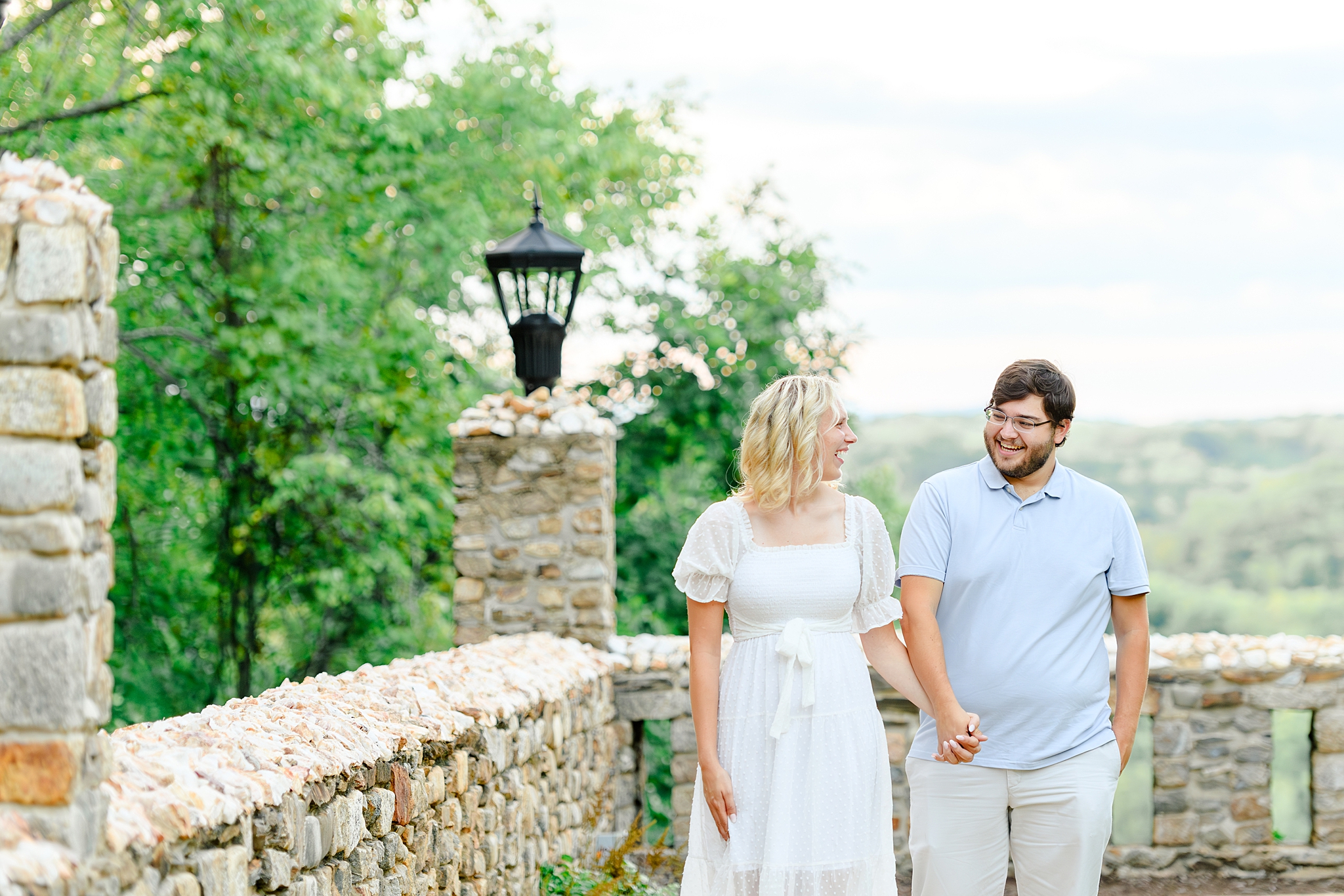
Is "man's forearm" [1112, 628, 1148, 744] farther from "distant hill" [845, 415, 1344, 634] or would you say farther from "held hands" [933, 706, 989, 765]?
"distant hill" [845, 415, 1344, 634]

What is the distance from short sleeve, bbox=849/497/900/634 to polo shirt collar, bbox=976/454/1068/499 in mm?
277

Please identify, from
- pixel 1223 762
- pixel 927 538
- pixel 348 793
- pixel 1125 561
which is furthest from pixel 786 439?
pixel 1223 762

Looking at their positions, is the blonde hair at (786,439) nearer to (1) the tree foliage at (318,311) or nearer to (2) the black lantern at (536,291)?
(2) the black lantern at (536,291)

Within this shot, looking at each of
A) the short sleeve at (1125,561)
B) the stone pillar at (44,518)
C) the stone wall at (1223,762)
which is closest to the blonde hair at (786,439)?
the short sleeve at (1125,561)

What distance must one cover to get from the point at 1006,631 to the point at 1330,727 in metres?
3.97

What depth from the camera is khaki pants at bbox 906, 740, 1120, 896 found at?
274cm

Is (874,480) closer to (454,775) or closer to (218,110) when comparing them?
(218,110)

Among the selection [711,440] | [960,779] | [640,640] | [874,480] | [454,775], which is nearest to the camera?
[960,779]

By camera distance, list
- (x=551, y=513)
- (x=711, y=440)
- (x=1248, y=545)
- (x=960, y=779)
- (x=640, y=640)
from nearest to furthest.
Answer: (x=960, y=779) → (x=551, y=513) → (x=640, y=640) → (x=711, y=440) → (x=1248, y=545)

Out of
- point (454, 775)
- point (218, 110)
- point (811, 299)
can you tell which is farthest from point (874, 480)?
point (454, 775)

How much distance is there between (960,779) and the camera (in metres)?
2.80

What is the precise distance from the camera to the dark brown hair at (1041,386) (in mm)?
2789

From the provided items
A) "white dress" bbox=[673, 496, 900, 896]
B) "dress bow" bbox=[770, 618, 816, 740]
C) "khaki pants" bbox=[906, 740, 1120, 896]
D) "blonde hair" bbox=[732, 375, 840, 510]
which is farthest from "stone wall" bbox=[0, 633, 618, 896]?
"khaki pants" bbox=[906, 740, 1120, 896]

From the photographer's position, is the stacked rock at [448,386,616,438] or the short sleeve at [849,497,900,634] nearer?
the short sleeve at [849,497,900,634]
